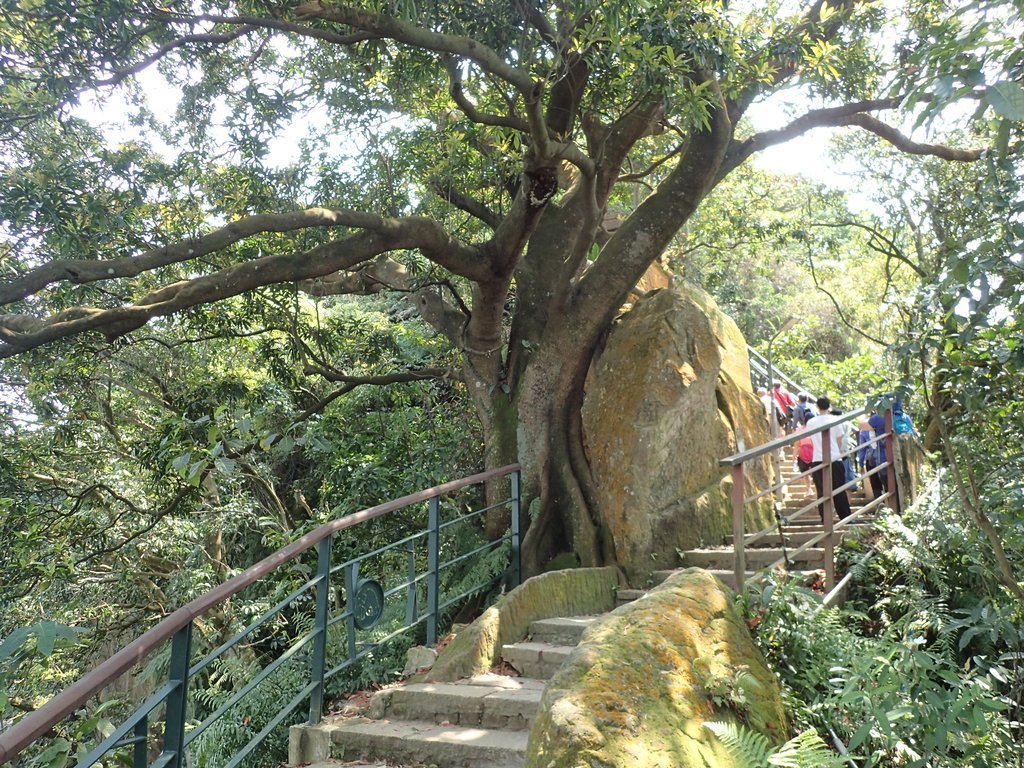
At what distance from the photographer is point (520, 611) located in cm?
648

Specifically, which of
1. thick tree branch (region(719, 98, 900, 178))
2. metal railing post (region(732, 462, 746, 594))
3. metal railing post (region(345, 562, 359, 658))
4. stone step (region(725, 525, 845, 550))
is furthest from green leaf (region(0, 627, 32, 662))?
thick tree branch (region(719, 98, 900, 178))

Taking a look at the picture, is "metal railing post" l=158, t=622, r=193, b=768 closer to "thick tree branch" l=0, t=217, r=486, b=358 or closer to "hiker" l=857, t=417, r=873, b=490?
"thick tree branch" l=0, t=217, r=486, b=358

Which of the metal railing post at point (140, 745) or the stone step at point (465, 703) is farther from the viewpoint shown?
the stone step at point (465, 703)

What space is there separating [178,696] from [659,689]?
2.16 metres

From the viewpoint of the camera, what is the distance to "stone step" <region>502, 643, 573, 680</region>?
5.86m

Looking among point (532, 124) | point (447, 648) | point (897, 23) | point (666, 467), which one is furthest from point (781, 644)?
point (897, 23)

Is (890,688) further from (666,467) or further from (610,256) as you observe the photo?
(610,256)

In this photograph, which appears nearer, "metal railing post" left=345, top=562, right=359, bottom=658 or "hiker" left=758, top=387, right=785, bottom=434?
"metal railing post" left=345, top=562, right=359, bottom=658

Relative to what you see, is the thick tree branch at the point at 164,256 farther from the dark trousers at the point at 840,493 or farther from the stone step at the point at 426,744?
the dark trousers at the point at 840,493

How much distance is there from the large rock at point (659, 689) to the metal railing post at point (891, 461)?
3.97 metres

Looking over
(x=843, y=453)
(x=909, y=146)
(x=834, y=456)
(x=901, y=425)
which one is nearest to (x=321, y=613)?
(x=843, y=453)

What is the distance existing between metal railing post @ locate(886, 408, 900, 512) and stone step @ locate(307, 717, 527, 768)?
521 cm

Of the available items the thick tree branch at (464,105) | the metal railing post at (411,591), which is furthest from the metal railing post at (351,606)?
the thick tree branch at (464,105)

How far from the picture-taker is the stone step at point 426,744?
4582 mm
